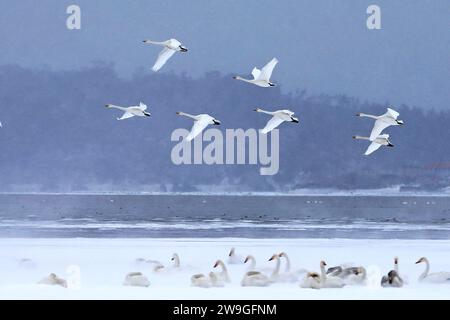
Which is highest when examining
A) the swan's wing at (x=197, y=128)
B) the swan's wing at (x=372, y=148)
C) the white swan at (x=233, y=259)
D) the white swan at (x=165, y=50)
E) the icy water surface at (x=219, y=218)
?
the white swan at (x=165, y=50)

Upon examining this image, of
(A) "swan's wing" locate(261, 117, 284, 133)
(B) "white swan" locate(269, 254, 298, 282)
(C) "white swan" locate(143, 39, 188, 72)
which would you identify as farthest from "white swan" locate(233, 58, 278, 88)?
(B) "white swan" locate(269, 254, 298, 282)

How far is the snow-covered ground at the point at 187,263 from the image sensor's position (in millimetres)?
7180

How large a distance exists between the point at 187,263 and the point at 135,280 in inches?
36.2

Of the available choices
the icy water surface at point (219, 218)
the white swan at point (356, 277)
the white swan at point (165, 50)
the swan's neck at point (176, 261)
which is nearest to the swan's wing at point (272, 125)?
the white swan at point (165, 50)

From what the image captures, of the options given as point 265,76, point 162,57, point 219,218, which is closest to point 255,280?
point 265,76

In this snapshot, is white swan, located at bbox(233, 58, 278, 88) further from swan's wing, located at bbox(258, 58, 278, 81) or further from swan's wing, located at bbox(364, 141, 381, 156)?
swan's wing, located at bbox(364, 141, 381, 156)

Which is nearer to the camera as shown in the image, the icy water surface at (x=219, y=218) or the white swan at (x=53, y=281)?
the white swan at (x=53, y=281)

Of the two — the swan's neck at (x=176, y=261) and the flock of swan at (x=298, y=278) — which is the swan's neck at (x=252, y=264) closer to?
the flock of swan at (x=298, y=278)

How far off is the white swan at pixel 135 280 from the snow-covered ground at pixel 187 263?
0.07 meters

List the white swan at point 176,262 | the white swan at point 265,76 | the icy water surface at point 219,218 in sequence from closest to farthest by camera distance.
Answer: the white swan at point 176,262 → the white swan at point 265,76 → the icy water surface at point 219,218

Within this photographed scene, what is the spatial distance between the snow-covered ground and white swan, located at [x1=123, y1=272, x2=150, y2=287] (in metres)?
0.07

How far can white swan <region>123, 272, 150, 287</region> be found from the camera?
7410mm

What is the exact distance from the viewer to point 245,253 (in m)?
8.98

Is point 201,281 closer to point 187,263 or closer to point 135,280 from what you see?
point 135,280
